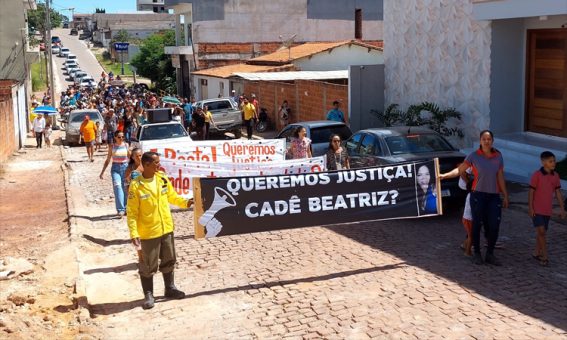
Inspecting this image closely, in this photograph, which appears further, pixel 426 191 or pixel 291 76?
pixel 291 76

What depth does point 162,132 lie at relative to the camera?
2133 centimetres

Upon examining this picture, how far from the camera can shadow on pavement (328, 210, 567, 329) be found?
7.75 m

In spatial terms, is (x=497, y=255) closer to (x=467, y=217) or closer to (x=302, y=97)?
(x=467, y=217)

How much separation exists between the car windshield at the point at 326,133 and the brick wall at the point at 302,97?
20.5 feet

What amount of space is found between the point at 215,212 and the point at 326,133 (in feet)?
26.4

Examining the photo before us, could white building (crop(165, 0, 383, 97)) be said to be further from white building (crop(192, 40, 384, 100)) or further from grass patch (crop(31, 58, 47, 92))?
grass patch (crop(31, 58, 47, 92))

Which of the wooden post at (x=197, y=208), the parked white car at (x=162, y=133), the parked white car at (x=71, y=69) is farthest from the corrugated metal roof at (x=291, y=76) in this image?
the parked white car at (x=71, y=69)

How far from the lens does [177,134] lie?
839 inches

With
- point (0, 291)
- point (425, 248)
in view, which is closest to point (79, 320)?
point (0, 291)

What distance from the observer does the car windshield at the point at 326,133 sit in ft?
53.1

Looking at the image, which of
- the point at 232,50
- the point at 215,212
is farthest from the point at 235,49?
the point at 215,212

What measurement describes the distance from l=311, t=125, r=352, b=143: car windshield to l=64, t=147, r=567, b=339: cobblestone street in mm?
4800

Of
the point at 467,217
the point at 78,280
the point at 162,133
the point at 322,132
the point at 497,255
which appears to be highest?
the point at 322,132

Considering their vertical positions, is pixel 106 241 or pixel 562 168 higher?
pixel 562 168
